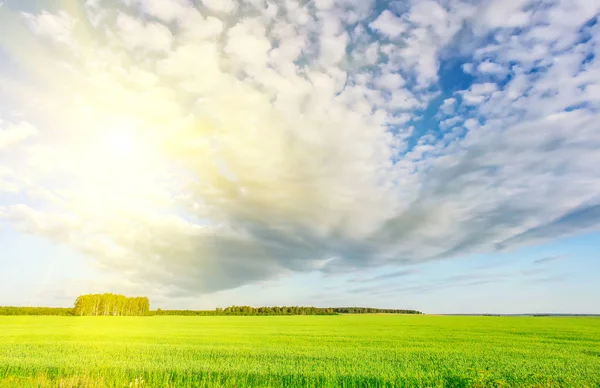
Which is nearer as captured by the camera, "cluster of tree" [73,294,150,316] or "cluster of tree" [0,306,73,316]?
"cluster of tree" [0,306,73,316]

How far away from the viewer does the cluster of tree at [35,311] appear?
15100 cm

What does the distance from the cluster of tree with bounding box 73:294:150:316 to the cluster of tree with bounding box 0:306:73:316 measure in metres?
7.43

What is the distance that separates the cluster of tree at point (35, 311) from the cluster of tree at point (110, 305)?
7432 mm

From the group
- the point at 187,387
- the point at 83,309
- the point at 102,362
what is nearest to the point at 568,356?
the point at 187,387

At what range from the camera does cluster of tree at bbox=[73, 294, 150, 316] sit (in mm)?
156000

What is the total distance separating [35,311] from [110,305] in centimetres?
2690

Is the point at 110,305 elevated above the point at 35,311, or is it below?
above

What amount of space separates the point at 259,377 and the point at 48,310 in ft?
585

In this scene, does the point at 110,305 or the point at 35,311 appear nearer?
the point at 35,311

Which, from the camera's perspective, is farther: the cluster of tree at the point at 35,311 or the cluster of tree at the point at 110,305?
the cluster of tree at the point at 110,305

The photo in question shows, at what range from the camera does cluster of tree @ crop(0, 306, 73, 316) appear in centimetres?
15100

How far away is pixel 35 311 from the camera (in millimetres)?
154750

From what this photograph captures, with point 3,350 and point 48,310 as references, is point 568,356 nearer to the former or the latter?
point 3,350

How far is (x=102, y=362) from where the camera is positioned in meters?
22.9
